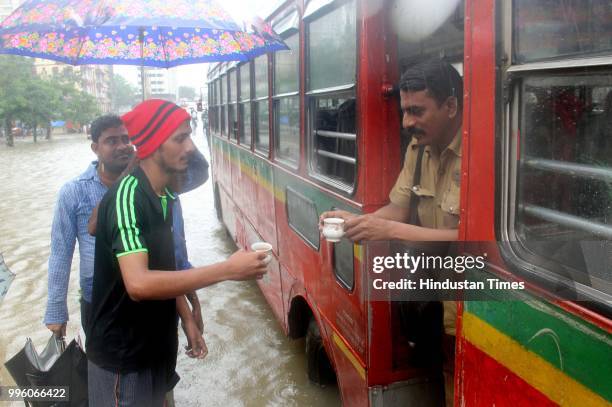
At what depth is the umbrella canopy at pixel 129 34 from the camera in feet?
8.29

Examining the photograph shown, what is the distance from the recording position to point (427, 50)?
246 centimetres

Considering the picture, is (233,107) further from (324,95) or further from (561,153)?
(561,153)

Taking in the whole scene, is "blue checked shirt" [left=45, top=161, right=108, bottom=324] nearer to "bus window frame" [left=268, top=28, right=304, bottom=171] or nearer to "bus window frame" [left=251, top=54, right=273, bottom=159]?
"bus window frame" [left=268, top=28, right=304, bottom=171]

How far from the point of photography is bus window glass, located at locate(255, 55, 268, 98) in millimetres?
4032

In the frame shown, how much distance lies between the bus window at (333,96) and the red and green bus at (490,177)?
0.5 inches

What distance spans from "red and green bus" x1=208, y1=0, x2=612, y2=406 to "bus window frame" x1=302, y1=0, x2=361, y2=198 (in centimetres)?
1

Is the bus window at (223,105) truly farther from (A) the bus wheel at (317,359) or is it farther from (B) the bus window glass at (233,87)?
(A) the bus wheel at (317,359)

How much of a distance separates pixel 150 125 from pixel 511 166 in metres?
1.22

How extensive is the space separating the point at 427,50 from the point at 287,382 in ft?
8.91

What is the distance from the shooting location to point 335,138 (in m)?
2.71

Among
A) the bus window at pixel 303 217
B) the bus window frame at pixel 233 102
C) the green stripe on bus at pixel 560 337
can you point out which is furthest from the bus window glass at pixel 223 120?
the green stripe on bus at pixel 560 337

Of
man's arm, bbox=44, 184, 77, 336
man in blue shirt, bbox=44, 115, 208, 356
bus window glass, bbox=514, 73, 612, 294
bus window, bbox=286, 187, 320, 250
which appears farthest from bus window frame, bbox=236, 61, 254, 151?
bus window glass, bbox=514, 73, 612, 294

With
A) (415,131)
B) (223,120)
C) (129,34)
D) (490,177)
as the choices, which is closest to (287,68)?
(129,34)

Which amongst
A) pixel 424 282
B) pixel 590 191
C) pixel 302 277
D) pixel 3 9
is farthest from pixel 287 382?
pixel 3 9
